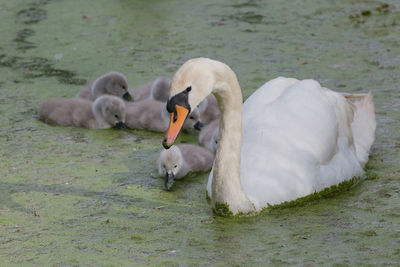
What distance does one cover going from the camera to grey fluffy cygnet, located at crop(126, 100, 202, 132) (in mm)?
5773

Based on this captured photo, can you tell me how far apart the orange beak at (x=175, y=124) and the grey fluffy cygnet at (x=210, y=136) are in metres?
1.73

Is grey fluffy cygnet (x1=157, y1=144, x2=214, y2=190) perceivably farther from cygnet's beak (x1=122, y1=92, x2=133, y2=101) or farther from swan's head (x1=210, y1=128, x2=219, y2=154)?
cygnet's beak (x1=122, y1=92, x2=133, y2=101)

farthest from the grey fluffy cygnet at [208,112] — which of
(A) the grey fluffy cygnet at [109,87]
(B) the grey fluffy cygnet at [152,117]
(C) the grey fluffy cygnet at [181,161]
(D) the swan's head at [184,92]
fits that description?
(D) the swan's head at [184,92]

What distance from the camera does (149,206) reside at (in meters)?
4.27

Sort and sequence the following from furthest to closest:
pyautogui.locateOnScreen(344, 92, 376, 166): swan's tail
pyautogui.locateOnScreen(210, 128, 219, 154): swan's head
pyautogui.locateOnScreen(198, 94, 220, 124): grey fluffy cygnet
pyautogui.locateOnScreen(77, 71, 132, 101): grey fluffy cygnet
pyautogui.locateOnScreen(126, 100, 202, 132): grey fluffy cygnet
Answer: pyautogui.locateOnScreen(77, 71, 132, 101): grey fluffy cygnet
pyautogui.locateOnScreen(198, 94, 220, 124): grey fluffy cygnet
pyautogui.locateOnScreen(126, 100, 202, 132): grey fluffy cygnet
pyautogui.locateOnScreen(210, 128, 219, 154): swan's head
pyautogui.locateOnScreen(344, 92, 376, 166): swan's tail

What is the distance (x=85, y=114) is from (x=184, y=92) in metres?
2.54

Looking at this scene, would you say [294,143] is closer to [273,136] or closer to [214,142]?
[273,136]

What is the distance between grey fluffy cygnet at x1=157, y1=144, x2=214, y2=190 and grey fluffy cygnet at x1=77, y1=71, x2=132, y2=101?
54.7 inches

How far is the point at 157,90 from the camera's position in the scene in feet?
20.2

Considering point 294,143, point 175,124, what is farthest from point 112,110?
point 175,124

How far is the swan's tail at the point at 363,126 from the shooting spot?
4939 millimetres

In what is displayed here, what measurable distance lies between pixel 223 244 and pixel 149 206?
763 millimetres

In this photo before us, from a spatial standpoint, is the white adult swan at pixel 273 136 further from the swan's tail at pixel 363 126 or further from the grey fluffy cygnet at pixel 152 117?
the grey fluffy cygnet at pixel 152 117

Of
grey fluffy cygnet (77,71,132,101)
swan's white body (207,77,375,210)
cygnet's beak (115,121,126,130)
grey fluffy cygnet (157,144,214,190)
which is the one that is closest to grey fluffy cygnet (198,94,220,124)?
cygnet's beak (115,121,126,130)
